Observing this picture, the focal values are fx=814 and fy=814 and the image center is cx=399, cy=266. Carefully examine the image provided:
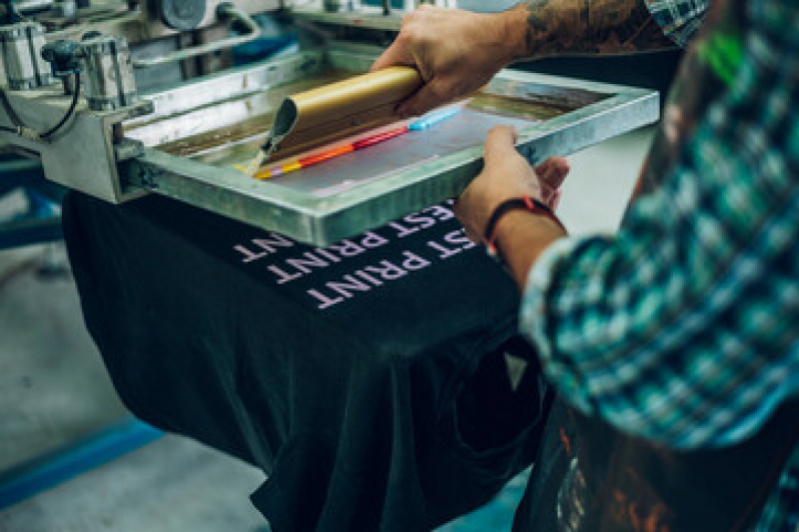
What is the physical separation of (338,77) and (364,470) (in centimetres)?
74

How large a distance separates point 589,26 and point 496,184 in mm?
443

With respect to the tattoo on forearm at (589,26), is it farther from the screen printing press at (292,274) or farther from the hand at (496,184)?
the hand at (496,184)

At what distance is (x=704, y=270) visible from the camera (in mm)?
496

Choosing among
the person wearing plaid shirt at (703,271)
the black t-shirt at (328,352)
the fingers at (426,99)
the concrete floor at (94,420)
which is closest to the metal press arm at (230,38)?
the black t-shirt at (328,352)

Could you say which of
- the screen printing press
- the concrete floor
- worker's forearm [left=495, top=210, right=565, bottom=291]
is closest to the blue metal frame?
the concrete floor

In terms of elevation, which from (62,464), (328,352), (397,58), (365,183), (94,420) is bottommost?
(94,420)

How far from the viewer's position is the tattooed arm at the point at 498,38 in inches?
42.6

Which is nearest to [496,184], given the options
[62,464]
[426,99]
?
[426,99]

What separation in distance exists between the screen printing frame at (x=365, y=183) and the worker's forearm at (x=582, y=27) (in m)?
0.07

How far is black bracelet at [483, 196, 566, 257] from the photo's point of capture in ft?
2.52

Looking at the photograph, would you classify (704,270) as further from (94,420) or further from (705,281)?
(94,420)

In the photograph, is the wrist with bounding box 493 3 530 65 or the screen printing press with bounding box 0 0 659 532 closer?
the screen printing press with bounding box 0 0 659 532

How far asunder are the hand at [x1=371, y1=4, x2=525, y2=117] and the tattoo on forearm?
0.11 feet

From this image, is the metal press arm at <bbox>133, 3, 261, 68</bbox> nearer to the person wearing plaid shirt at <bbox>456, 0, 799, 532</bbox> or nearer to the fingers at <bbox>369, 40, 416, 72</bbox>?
the fingers at <bbox>369, 40, 416, 72</bbox>
